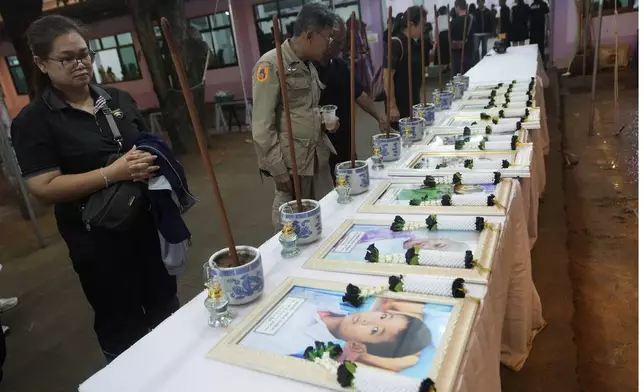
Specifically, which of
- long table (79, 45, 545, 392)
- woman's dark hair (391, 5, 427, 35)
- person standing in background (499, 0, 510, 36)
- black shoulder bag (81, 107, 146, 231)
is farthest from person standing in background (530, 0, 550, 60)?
black shoulder bag (81, 107, 146, 231)

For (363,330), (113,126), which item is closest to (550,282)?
(363,330)

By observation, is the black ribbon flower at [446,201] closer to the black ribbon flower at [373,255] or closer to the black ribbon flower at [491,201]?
the black ribbon flower at [491,201]

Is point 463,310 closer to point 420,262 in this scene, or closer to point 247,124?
point 420,262

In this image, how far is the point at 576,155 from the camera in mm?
3871

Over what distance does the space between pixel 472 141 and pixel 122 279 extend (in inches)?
53.6

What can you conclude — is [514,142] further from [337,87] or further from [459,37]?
[459,37]

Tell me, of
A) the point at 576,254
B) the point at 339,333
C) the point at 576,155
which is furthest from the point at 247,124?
the point at 339,333

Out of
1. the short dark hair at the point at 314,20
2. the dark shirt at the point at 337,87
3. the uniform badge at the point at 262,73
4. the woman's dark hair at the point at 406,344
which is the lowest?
the woman's dark hair at the point at 406,344

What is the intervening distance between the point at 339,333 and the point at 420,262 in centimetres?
27

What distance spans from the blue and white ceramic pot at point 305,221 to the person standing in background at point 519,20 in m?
6.68

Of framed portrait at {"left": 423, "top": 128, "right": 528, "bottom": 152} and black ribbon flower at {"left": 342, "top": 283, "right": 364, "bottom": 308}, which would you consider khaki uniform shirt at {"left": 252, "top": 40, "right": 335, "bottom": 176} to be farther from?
black ribbon flower at {"left": 342, "top": 283, "right": 364, "bottom": 308}

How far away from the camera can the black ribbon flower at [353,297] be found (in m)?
0.86

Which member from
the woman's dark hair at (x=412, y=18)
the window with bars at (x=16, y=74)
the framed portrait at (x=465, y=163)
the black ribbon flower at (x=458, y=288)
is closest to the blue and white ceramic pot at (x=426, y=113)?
the framed portrait at (x=465, y=163)

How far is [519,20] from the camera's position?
6965mm
